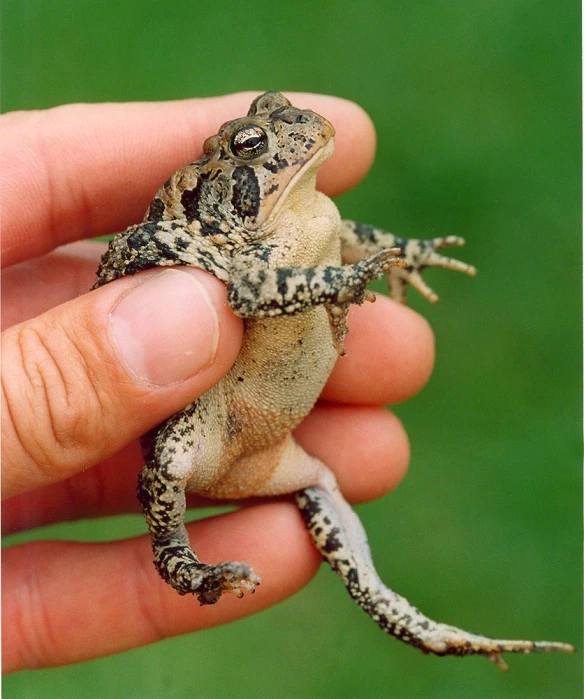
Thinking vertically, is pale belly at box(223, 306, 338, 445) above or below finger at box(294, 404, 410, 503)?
above

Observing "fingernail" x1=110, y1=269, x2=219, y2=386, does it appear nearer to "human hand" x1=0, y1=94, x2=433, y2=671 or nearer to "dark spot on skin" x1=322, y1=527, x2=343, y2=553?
"human hand" x1=0, y1=94, x2=433, y2=671

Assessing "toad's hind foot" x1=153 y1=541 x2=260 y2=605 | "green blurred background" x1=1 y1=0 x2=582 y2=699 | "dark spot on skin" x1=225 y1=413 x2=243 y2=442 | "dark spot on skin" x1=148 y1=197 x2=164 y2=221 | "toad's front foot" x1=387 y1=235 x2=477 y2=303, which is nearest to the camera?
"toad's hind foot" x1=153 y1=541 x2=260 y2=605

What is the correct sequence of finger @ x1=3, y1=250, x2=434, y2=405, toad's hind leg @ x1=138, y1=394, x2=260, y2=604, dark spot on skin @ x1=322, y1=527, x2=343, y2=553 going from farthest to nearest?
finger @ x1=3, y1=250, x2=434, y2=405 → dark spot on skin @ x1=322, y1=527, x2=343, y2=553 → toad's hind leg @ x1=138, y1=394, x2=260, y2=604

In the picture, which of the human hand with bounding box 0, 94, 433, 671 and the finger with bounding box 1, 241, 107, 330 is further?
the finger with bounding box 1, 241, 107, 330

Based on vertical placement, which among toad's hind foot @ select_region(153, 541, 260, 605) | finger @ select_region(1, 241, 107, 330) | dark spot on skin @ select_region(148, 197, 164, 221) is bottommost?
toad's hind foot @ select_region(153, 541, 260, 605)

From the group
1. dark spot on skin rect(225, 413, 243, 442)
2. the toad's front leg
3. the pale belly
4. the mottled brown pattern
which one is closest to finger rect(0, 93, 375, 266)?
the toad's front leg

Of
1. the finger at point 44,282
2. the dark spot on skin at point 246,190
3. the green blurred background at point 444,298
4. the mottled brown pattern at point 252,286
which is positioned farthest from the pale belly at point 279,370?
the green blurred background at point 444,298

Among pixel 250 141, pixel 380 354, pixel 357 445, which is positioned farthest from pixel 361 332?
pixel 250 141

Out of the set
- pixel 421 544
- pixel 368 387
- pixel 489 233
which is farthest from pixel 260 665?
pixel 489 233
